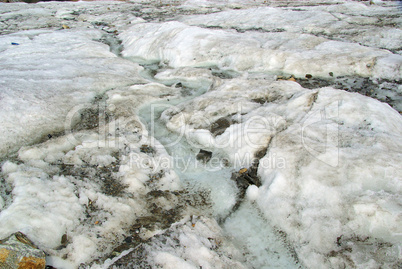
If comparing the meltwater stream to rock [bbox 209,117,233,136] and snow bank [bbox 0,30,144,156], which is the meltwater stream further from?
snow bank [bbox 0,30,144,156]

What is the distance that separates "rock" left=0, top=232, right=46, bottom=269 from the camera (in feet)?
6.27

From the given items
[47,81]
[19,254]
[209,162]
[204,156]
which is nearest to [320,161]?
[209,162]

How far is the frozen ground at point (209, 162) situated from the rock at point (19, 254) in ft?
0.59

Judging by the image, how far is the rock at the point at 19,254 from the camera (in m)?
1.91

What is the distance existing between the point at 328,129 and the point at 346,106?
0.67 m

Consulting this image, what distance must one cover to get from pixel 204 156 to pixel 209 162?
6.2 inches

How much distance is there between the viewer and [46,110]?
466 cm

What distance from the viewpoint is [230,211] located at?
10.2ft

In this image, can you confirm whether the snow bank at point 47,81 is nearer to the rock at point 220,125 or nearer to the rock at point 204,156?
the rock at point 204,156

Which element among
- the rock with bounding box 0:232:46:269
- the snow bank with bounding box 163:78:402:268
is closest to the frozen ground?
the snow bank with bounding box 163:78:402:268

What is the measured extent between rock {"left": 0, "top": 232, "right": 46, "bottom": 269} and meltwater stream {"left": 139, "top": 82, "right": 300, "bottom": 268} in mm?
1768

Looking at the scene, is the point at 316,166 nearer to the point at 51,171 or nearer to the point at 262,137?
the point at 262,137

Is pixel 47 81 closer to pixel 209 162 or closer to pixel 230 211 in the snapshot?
pixel 209 162

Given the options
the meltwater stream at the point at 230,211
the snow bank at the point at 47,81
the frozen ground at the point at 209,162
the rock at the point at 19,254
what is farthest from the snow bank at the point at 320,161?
the rock at the point at 19,254
